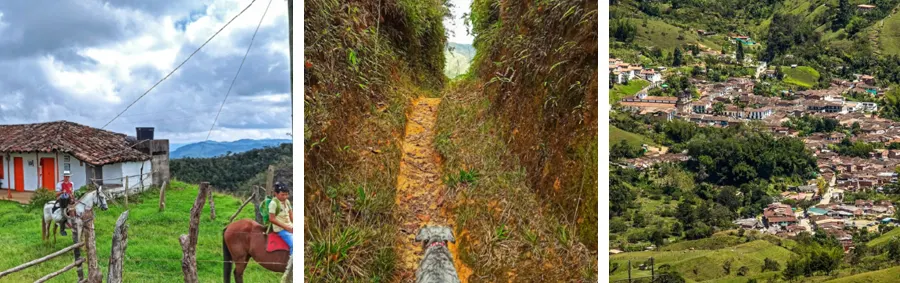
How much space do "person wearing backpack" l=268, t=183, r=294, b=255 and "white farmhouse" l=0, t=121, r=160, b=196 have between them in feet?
3.61

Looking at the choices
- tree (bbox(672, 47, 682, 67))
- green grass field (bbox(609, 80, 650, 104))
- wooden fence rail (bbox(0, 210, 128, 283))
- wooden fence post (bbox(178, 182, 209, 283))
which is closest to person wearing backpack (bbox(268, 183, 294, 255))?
wooden fence post (bbox(178, 182, 209, 283))

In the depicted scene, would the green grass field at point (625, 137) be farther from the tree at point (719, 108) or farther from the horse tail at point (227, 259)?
the horse tail at point (227, 259)

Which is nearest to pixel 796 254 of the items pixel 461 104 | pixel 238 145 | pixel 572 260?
pixel 572 260

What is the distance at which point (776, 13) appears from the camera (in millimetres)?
3791

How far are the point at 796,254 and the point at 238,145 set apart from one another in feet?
14.5

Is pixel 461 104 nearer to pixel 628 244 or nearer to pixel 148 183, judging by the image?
pixel 628 244

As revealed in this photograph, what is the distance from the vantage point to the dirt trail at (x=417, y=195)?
12.4 ft

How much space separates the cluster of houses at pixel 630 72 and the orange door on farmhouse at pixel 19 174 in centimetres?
433

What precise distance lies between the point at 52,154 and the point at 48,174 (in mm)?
138

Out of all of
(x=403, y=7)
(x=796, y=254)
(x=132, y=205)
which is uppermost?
(x=403, y=7)

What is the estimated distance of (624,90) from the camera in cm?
378

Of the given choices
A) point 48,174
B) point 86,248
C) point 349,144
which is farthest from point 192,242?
point 349,144

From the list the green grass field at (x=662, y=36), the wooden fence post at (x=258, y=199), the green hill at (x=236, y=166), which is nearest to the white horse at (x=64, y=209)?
the green hill at (x=236, y=166)

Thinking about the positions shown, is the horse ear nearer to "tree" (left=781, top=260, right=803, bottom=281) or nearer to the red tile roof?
the red tile roof
